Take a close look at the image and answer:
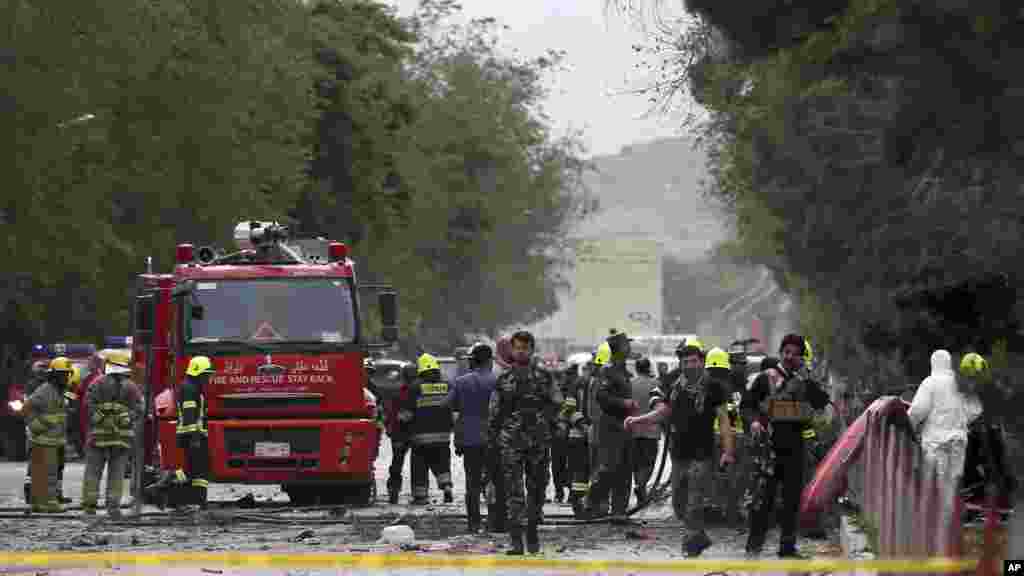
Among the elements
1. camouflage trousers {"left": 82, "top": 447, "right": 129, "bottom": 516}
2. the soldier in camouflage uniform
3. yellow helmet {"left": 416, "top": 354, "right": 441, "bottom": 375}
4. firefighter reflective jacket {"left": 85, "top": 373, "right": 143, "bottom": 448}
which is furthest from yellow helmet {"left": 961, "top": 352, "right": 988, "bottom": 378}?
camouflage trousers {"left": 82, "top": 447, "right": 129, "bottom": 516}

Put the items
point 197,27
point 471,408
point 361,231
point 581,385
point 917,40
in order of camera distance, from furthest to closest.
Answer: point 361,231 → point 197,27 → point 581,385 → point 471,408 → point 917,40

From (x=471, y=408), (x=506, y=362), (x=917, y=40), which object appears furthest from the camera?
(x=471, y=408)

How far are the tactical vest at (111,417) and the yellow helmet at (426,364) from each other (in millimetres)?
3362

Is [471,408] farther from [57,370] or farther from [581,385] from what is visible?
[581,385]

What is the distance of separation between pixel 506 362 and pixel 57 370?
25.6 ft

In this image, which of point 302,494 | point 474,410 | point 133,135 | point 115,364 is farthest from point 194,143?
point 474,410

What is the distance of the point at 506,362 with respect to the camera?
18.8 meters

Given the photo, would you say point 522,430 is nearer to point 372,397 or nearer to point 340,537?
point 340,537

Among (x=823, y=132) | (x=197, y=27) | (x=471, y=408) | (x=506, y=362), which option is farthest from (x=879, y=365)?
(x=506, y=362)

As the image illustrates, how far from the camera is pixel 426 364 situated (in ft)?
85.1

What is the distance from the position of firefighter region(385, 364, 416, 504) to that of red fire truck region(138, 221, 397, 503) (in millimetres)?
338

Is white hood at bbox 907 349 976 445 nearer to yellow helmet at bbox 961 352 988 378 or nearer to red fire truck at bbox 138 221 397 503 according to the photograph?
yellow helmet at bbox 961 352 988 378

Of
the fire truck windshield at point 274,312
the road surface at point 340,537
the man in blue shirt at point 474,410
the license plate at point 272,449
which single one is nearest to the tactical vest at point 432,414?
the road surface at point 340,537

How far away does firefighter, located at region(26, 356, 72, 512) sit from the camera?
25188mm
